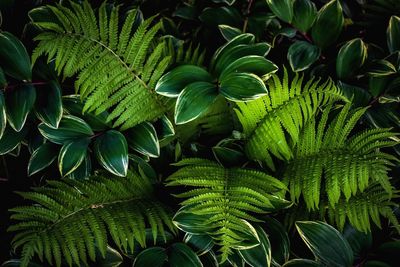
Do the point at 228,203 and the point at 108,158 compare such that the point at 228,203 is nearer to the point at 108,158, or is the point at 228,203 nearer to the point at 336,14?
the point at 108,158

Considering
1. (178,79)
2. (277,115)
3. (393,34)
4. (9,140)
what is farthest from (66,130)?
(393,34)

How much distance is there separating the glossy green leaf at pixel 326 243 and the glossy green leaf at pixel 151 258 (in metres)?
0.37

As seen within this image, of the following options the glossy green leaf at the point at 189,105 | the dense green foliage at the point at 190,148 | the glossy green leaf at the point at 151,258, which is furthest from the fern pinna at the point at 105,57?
the glossy green leaf at the point at 151,258

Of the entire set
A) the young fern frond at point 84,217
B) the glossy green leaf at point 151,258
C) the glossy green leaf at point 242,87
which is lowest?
the glossy green leaf at point 151,258

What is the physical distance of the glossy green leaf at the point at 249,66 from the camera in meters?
1.07

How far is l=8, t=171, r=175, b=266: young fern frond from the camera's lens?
3.10 ft

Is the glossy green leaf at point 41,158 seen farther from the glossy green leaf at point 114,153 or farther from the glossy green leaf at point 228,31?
the glossy green leaf at point 228,31

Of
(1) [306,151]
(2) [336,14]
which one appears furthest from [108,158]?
(2) [336,14]

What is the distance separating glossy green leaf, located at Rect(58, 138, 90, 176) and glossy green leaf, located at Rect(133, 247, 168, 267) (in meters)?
0.30

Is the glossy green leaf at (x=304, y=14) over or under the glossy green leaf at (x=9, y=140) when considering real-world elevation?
over

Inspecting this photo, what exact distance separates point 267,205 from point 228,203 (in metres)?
0.10

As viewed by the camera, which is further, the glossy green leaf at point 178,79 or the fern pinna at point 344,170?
the glossy green leaf at point 178,79

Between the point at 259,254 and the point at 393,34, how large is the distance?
85cm

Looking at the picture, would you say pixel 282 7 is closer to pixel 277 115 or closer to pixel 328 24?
pixel 328 24
